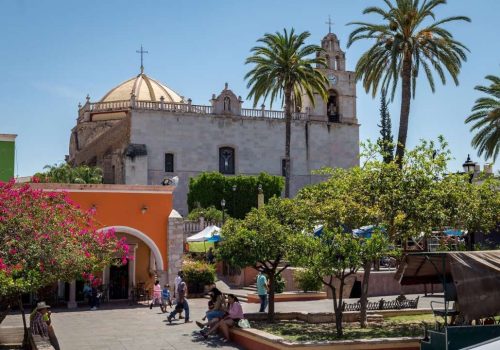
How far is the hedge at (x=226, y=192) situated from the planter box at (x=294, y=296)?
21400 mm

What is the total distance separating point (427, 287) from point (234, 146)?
2823 centimetres

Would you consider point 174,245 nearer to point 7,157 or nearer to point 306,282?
point 306,282

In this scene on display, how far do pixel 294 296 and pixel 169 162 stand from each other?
27.3m

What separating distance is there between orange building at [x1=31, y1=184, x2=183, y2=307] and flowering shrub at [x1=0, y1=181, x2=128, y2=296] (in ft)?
23.8

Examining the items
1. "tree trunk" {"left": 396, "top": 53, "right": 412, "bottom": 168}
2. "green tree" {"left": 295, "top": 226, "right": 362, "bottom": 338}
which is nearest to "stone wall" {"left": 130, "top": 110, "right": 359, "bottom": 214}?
"tree trunk" {"left": 396, "top": 53, "right": 412, "bottom": 168}

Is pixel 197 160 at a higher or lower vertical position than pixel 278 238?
higher

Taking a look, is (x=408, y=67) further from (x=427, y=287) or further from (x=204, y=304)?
(x=204, y=304)

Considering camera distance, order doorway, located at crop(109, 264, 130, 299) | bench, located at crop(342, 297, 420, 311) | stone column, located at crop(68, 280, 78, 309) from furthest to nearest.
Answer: doorway, located at crop(109, 264, 130, 299)
stone column, located at crop(68, 280, 78, 309)
bench, located at crop(342, 297, 420, 311)

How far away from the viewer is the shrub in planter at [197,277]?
2533 cm

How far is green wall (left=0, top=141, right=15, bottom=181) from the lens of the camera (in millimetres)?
23453

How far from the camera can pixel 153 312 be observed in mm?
20984

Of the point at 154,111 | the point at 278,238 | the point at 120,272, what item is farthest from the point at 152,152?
the point at 278,238

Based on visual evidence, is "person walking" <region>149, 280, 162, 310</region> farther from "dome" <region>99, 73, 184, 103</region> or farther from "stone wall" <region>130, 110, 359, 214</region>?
"dome" <region>99, 73, 184, 103</region>

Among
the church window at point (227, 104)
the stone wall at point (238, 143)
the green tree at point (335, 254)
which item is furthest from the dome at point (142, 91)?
the green tree at point (335, 254)
